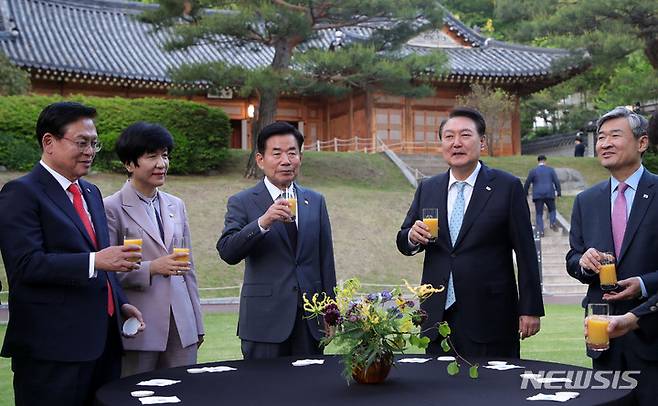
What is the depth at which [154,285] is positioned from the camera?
4.39 meters

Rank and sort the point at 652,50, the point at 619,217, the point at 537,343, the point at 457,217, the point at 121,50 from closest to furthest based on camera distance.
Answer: the point at 619,217 → the point at 457,217 → the point at 537,343 → the point at 652,50 → the point at 121,50

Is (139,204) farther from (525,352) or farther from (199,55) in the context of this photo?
(199,55)

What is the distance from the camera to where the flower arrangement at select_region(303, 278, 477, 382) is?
3.32 metres

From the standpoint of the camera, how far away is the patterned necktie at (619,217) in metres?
4.25

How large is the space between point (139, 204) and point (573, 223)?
241cm

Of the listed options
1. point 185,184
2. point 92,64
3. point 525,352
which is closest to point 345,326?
point 525,352

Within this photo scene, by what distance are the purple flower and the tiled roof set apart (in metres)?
18.8

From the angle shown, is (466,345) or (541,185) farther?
(541,185)

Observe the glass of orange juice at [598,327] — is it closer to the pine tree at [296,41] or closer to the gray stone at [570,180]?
the pine tree at [296,41]

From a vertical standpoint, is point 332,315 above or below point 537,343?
above

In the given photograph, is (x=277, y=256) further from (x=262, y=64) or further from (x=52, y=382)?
(x=262, y=64)

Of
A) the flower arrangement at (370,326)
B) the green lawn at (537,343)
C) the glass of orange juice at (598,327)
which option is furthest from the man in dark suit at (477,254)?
the green lawn at (537,343)

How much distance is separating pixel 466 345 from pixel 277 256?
3.73 ft

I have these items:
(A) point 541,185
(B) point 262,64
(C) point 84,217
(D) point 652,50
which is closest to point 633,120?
(C) point 84,217
